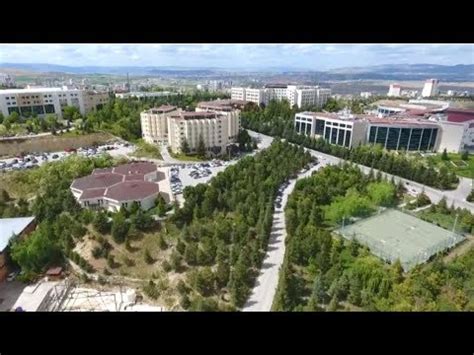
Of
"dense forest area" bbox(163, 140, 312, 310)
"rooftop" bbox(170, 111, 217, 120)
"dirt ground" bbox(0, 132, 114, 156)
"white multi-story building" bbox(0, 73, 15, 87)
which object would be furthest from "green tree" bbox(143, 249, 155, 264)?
"white multi-story building" bbox(0, 73, 15, 87)

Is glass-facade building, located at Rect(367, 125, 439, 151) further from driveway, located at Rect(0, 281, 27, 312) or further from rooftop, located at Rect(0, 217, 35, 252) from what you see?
driveway, located at Rect(0, 281, 27, 312)

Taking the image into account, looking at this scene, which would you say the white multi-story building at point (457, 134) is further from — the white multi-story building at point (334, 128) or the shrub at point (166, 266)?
the shrub at point (166, 266)

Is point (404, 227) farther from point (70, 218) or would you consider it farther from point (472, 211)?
point (70, 218)

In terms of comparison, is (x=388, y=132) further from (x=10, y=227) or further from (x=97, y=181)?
(x=10, y=227)

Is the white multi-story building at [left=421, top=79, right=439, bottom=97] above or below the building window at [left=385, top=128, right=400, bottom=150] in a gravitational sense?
above
